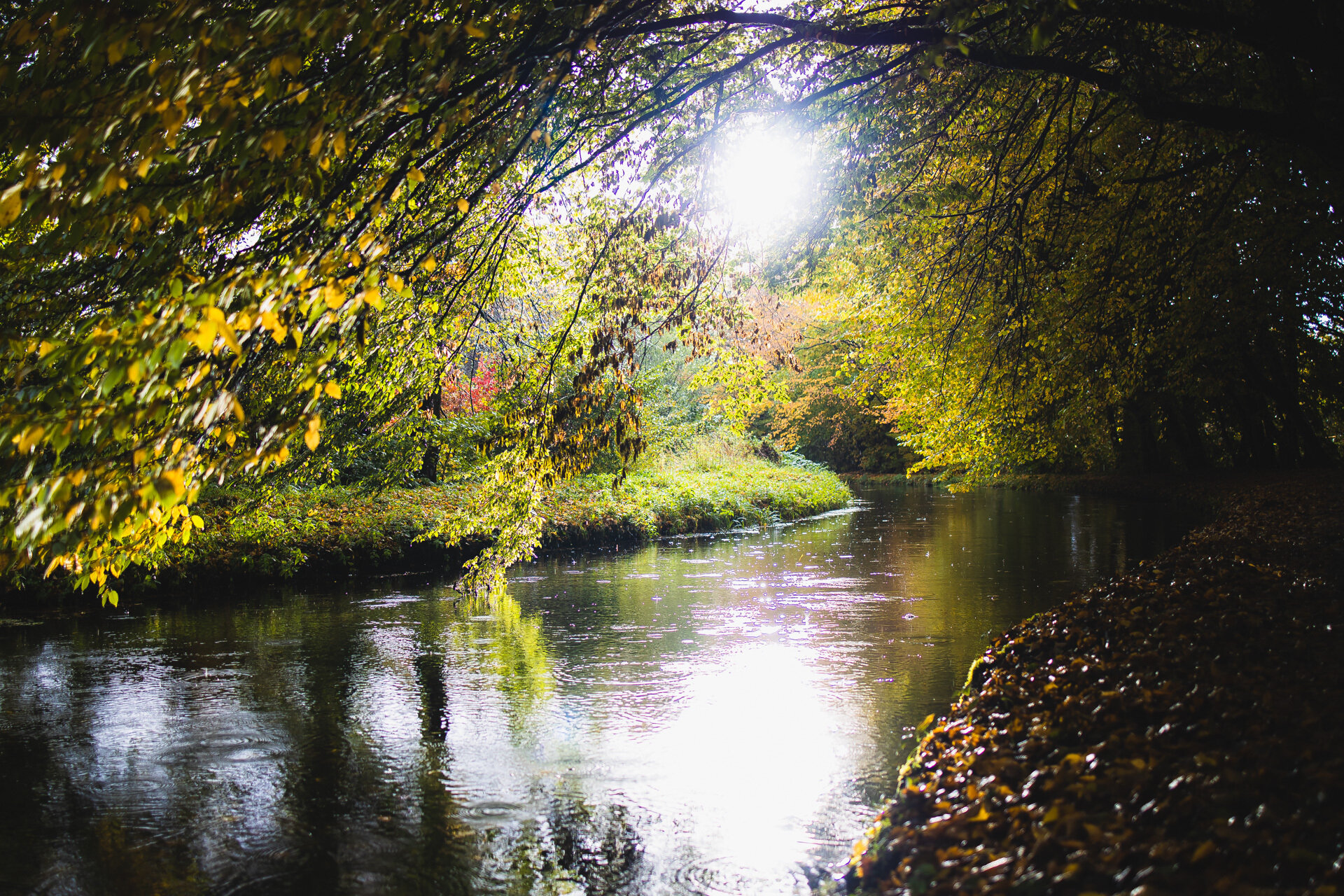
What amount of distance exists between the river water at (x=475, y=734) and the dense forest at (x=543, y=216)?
1457 millimetres

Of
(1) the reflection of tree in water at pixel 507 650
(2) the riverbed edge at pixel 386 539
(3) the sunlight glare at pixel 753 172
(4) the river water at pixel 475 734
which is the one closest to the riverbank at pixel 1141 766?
(4) the river water at pixel 475 734

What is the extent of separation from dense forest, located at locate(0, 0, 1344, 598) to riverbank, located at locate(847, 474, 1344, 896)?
2.83 m

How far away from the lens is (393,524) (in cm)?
1502

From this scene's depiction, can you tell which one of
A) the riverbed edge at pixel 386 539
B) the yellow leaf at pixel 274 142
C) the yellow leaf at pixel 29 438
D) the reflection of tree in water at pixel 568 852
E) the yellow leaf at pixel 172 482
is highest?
the yellow leaf at pixel 274 142

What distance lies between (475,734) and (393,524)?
9447 mm

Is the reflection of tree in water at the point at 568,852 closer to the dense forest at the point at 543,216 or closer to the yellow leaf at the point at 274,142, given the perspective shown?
the dense forest at the point at 543,216

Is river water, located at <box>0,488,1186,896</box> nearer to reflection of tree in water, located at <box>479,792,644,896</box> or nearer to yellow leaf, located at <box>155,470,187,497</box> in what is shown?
reflection of tree in water, located at <box>479,792,644,896</box>

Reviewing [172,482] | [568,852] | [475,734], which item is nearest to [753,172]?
[475,734]

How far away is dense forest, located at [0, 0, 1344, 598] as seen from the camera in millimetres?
2922

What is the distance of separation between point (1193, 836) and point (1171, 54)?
8445 millimetres

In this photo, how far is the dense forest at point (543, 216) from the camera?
115 inches

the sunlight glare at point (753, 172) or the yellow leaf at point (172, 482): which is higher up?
the sunlight glare at point (753, 172)

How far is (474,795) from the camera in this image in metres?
5.14

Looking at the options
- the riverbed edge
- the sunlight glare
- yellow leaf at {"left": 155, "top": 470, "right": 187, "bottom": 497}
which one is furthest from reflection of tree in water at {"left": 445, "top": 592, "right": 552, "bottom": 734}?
the sunlight glare
